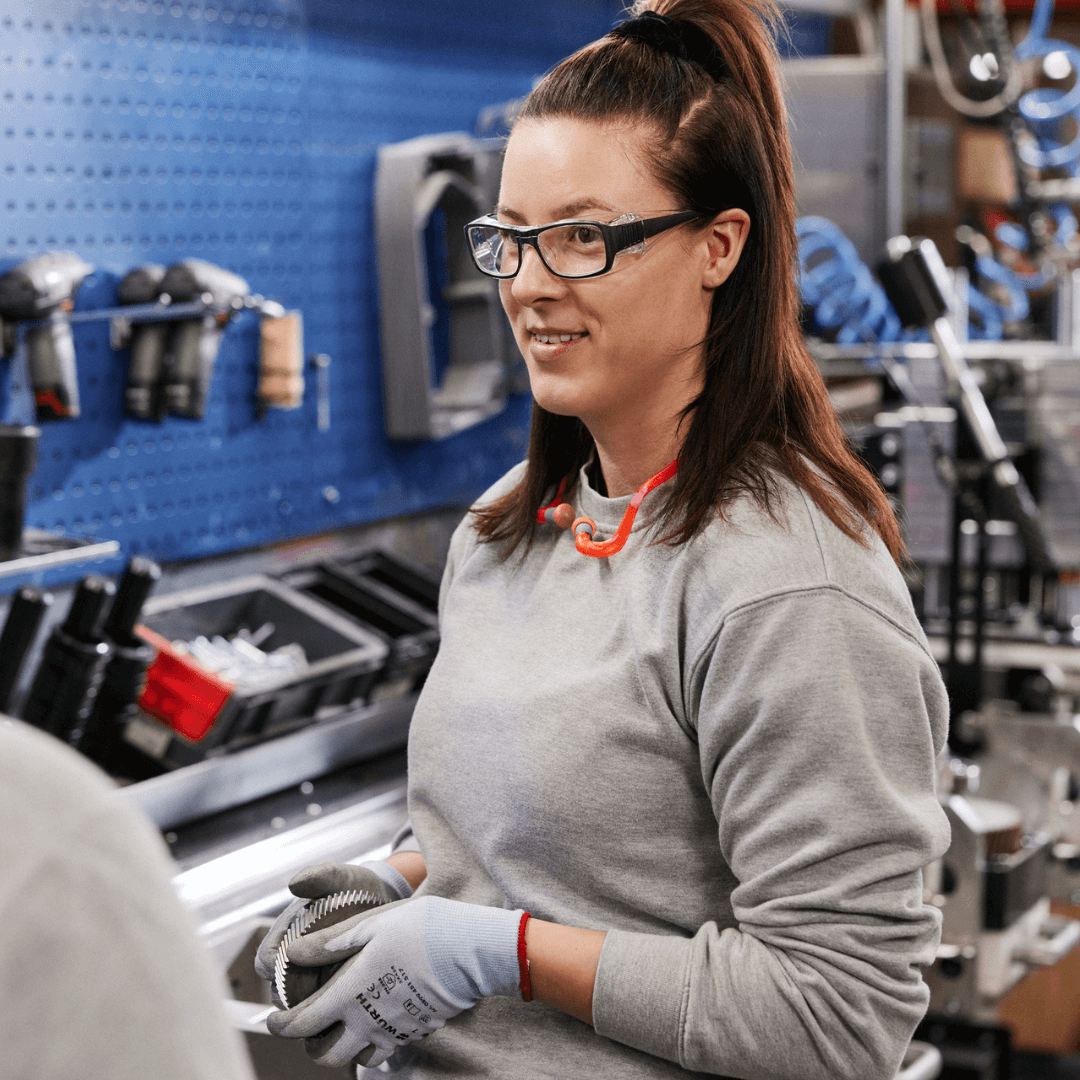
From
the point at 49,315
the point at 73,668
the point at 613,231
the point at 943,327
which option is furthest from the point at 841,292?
the point at 613,231

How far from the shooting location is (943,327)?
9.55ft

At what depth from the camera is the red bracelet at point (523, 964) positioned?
1.05 meters

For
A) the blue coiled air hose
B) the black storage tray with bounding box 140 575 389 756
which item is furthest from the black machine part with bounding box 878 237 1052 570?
the black storage tray with bounding box 140 575 389 756

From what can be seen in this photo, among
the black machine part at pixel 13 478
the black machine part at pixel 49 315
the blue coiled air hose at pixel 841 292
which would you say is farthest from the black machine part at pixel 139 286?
the blue coiled air hose at pixel 841 292

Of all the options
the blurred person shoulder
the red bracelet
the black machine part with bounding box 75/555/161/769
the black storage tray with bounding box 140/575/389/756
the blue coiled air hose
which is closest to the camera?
the blurred person shoulder

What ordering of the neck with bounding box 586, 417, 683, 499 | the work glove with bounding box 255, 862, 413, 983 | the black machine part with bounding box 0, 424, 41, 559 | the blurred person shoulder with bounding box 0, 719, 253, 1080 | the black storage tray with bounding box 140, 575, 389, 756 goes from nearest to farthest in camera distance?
the blurred person shoulder with bounding box 0, 719, 253, 1080 → the neck with bounding box 586, 417, 683, 499 → the work glove with bounding box 255, 862, 413, 983 → the black machine part with bounding box 0, 424, 41, 559 → the black storage tray with bounding box 140, 575, 389, 756

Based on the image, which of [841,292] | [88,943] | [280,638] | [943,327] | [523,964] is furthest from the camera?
[841,292]

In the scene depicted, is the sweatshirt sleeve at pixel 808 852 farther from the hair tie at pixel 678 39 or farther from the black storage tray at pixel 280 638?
the black storage tray at pixel 280 638

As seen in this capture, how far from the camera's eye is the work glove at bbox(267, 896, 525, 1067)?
41.6 inches

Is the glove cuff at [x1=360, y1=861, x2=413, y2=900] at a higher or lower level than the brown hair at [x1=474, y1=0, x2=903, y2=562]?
lower

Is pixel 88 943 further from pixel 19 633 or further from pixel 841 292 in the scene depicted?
pixel 841 292

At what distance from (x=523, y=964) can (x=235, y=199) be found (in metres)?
2.12

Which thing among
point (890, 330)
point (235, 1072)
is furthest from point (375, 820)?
point (890, 330)

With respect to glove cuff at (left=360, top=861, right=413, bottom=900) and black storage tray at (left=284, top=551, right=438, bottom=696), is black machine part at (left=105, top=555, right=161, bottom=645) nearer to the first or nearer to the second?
black storage tray at (left=284, top=551, right=438, bottom=696)
